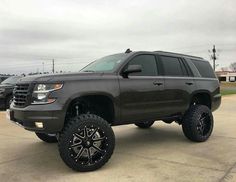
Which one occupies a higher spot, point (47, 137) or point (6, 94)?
point (47, 137)

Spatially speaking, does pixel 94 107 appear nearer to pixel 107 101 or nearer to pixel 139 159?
pixel 107 101

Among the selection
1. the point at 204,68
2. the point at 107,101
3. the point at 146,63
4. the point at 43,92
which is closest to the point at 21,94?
the point at 43,92

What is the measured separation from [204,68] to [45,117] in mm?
4707

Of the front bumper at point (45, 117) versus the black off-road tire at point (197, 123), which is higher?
the front bumper at point (45, 117)

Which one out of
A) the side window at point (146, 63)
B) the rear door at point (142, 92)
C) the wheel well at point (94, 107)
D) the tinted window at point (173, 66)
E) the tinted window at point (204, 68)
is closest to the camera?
the wheel well at point (94, 107)

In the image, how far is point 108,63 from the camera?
696 cm

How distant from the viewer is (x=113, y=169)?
572 centimetres

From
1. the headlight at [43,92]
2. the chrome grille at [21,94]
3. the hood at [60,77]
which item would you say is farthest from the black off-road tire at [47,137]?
the headlight at [43,92]

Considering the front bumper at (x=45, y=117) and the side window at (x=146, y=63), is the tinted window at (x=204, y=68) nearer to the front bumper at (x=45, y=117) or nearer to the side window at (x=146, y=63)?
the side window at (x=146, y=63)

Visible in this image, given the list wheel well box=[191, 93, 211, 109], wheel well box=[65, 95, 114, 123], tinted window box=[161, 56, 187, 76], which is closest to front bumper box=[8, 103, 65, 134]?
wheel well box=[65, 95, 114, 123]

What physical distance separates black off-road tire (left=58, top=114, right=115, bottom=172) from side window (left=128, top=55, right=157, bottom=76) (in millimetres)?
1511

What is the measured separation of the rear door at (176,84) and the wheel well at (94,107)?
1.29 m

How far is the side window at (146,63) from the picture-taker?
6.87 metres

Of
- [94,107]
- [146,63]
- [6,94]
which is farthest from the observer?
[6,94]
